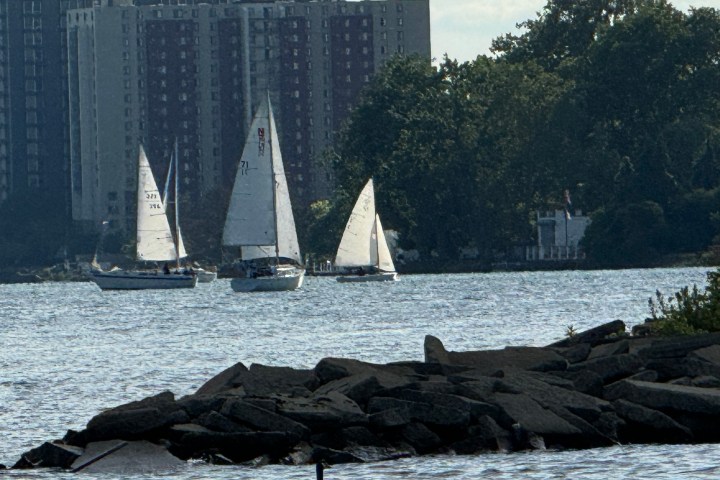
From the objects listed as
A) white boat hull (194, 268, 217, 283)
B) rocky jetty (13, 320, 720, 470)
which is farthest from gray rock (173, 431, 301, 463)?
white boat hull (194, 268, 217, 283)

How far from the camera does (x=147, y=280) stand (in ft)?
443

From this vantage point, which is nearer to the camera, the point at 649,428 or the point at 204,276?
the point at 649,428

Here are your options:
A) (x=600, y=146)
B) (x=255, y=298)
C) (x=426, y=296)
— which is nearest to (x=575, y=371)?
(x=426, y=296)

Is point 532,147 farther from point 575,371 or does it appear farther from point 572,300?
point 575,371

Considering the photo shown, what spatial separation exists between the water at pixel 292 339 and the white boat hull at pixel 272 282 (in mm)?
1007

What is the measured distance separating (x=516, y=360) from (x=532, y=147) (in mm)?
127996

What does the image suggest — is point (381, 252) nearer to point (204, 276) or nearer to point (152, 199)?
point (152, 199)

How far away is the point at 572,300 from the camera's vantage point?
9081cm

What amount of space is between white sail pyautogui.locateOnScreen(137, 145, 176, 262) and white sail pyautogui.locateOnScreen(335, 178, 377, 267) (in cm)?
1186

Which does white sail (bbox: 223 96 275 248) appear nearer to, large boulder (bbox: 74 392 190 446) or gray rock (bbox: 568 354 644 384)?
gray rock (bbox: 568 354 644 384)

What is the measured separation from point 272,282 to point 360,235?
11.4 meters

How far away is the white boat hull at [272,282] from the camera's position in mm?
118938

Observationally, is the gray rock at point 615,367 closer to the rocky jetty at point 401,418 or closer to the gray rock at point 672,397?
the rocky jetty at point 401,418

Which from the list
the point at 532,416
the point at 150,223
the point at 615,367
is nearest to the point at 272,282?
the point at 150,223
